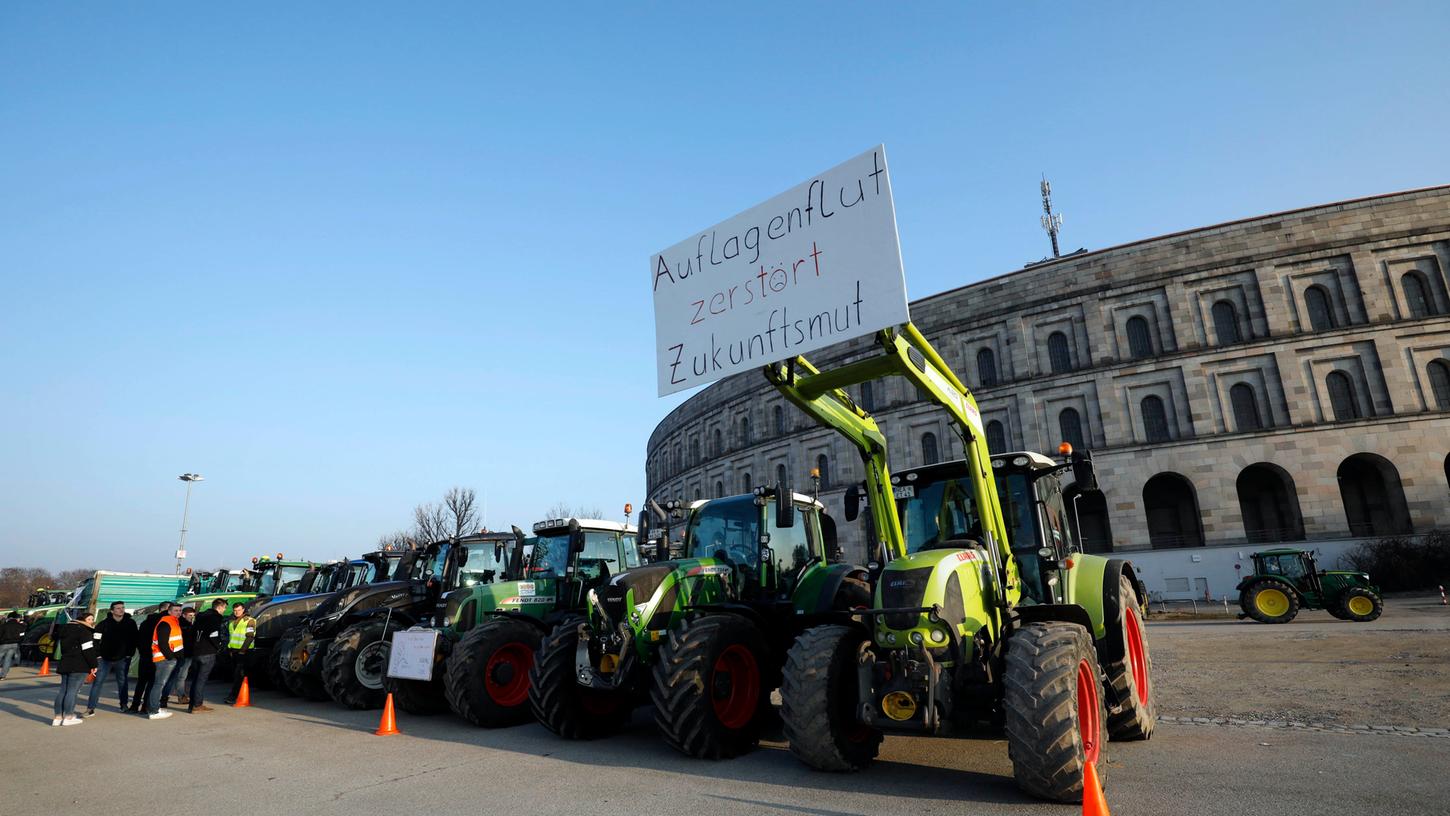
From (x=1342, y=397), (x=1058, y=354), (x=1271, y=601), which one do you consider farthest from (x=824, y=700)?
(x=1342, y=397)

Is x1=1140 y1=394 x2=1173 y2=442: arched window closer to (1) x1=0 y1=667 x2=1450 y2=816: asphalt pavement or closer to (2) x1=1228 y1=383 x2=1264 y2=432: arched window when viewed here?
(2) x1=1228 y1=383 x2=1264 y2=432: arched window

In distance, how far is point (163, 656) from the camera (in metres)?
11.5

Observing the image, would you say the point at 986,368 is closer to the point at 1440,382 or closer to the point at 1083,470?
the point at 1440,382

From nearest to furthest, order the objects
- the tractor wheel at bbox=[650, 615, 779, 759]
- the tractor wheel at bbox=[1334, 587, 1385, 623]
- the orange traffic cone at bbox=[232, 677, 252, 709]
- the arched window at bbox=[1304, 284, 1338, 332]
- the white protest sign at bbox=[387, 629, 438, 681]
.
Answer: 1. the tractor wheel at bbox=[650, 615, 779, 759]
2. the white protest sign at bbox=[387, 629, 438, 681]
3. the orange traffic cone at bbox=[232, 677, 252, 709]
4. the tractor wheel at bbox=[1334, 587, 1385, 623]
5. the arched window at bbox=[1304, 284, 1338, 332]

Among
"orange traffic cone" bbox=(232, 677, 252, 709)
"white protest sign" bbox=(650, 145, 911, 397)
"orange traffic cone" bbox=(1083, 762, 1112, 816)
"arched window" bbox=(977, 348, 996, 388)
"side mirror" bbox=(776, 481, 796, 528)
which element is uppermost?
"arched window" bbox=(977, 348, 996, 388)

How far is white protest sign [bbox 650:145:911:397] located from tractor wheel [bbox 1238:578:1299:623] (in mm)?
21390

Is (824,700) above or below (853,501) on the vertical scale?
below

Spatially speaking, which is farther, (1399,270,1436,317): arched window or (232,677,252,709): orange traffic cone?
(1399,270,1436,317): arched window

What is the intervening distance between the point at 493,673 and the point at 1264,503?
3833 cm

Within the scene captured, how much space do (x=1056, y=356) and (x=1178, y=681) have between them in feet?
96.0

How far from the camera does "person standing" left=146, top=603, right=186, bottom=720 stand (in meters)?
11.3

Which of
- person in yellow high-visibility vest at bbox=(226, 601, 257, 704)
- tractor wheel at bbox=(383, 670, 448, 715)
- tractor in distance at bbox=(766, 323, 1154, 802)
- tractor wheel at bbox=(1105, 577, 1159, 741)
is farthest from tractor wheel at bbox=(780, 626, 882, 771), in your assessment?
person in yellow high-visibility vest at bbox=(226, 601, 257, 704)

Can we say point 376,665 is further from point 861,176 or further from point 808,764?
point 861,176

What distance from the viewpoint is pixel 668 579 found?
773 cm
